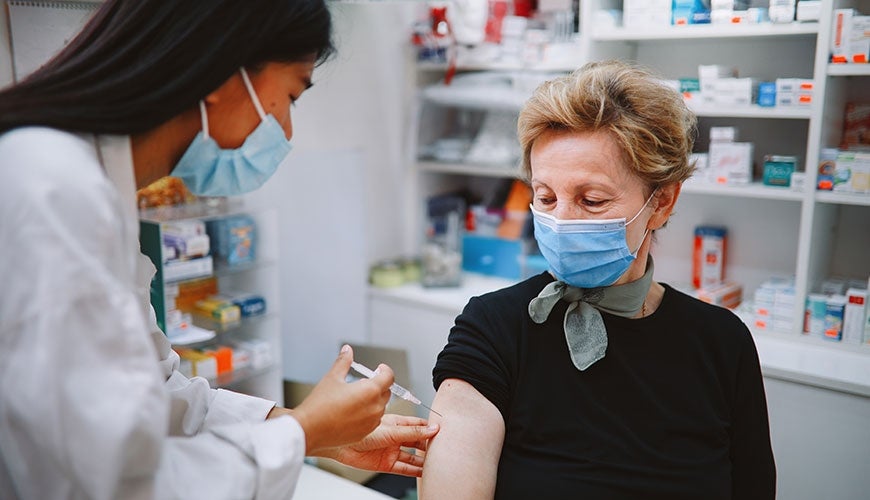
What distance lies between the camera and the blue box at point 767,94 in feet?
8.89

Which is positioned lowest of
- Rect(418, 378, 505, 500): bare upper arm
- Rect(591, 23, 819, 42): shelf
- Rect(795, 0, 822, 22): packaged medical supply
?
Rect(418, 378, 505, 500): bare upper arm

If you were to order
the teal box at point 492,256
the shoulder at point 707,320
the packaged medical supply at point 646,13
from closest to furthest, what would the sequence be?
the shoulder at point 707,320 < the packaged medical supply at point 646,13 < the teal box at point 492,256

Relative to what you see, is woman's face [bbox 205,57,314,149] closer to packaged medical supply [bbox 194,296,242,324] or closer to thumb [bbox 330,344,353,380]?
thumb [bbox 330,344,353,380]

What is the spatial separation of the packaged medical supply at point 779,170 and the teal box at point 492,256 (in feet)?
3.85

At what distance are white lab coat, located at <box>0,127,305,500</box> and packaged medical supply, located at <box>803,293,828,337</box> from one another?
8.10 ft

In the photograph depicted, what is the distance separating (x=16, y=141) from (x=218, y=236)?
6.46 feet

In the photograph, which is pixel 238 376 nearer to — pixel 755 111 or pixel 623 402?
pixel 623 402

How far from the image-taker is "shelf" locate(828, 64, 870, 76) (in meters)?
2.47

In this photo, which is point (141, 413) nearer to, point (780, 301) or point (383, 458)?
point (383, 458)

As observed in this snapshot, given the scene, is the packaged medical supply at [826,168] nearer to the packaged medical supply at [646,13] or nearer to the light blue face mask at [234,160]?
the packaged medical supply at [646,13]

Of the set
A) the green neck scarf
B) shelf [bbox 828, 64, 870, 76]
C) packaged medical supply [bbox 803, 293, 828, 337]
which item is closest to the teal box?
packaged medical supply [bbox 803, 293, 828, 337]


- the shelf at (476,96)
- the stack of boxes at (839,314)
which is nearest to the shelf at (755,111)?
the stack of boxes at (839,314)

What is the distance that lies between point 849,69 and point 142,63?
2.43 m

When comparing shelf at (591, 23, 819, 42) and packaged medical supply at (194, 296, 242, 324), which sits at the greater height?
shelf at (591, 23, 819, 42)
